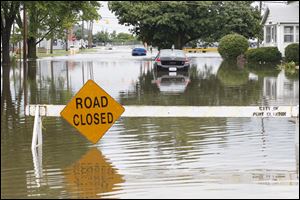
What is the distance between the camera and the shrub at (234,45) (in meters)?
45.3

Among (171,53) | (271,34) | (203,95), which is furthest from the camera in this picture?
(271,34)

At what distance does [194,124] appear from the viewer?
11859 millimetres

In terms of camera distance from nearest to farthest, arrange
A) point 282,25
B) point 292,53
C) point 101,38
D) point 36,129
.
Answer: point 36,129, point 292,53, point 282,25, point 101,38

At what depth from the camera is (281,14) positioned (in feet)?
148

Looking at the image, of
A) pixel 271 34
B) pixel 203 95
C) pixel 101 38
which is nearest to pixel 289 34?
pixel 271 34

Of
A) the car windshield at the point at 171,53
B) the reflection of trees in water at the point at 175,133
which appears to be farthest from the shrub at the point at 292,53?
the reflection of trees in water at the point at 175,133

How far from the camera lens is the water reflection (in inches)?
259

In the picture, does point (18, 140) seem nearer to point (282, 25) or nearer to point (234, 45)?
point (282, 25)

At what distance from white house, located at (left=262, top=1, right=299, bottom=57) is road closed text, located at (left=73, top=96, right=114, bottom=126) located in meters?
35.0

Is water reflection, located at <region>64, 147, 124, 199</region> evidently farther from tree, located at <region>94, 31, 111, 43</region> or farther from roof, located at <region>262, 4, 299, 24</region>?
tree, located at <region>94, 31, 111, 43</region>

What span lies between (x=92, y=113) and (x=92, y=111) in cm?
3

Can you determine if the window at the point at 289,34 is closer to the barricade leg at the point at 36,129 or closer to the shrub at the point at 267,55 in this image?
the shrub at the point at 267,55

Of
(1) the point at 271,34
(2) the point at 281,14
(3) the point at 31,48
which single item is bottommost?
(3) the point at 31,48

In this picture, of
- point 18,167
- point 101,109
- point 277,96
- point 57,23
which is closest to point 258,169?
point 101,109
